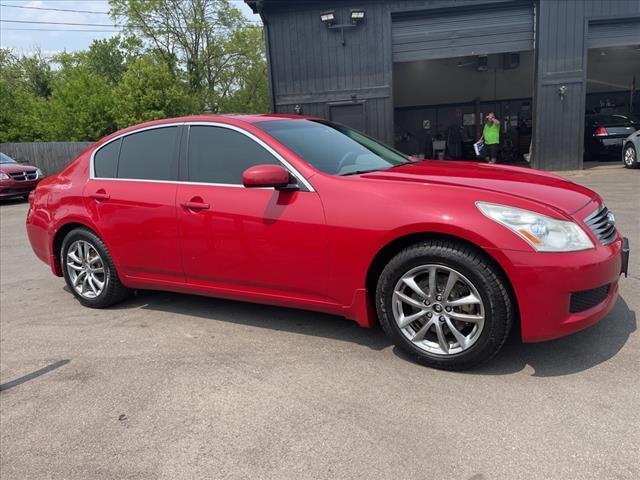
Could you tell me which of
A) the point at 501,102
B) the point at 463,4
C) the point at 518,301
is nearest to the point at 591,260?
the point at 518,301

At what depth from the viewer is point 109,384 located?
3.38 metres

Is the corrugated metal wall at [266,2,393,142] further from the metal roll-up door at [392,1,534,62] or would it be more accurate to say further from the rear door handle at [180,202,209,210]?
the rear door handle at [180,202,209,210]

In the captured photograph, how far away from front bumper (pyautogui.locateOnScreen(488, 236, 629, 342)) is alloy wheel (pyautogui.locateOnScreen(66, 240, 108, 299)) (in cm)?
343

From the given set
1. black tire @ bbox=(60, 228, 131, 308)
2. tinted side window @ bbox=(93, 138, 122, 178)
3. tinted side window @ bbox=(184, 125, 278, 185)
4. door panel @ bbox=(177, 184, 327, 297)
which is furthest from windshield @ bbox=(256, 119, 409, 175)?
black tire @ bbox=(60, 228, 131, 308)

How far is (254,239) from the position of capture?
3.66 m

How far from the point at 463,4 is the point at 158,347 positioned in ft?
42.9

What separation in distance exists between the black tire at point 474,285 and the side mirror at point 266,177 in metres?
0.87

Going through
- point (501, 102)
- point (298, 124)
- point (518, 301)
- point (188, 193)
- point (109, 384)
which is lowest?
point (109, 384)

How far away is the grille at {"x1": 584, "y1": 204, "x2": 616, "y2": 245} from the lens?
3.14 meters

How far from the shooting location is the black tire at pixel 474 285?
3.00m

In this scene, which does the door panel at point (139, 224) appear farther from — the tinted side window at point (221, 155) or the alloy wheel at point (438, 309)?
the alloy wheel at point (438, 309)

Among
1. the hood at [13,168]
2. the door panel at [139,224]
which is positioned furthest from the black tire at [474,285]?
the hood at [13,168]

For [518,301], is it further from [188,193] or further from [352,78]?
[352,78]

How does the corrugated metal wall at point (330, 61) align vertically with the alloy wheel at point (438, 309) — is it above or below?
above
